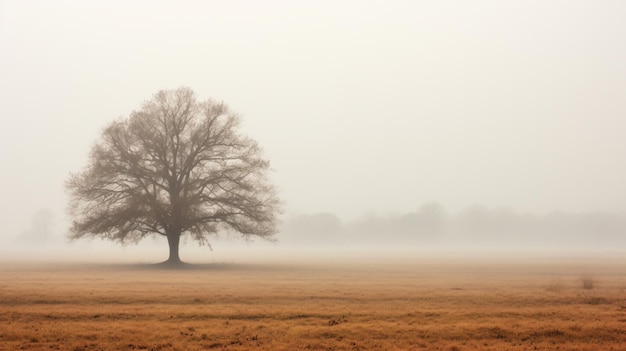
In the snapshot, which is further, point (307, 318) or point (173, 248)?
point (173, 248)

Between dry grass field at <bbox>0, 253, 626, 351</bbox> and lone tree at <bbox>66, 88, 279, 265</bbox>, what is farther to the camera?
lone tree at <bbox>66, 88, 279, 265</bbox>

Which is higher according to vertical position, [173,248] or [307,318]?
[173,248]

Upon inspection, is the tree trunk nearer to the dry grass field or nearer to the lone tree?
the lone tree

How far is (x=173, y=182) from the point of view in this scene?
4947 centimetres

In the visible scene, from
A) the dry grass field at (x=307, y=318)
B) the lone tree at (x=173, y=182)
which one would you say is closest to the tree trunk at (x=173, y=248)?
the lone tree at (x=173, y=182)

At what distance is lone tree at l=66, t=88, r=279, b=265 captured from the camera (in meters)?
47.3

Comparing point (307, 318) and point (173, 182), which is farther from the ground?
point (173, 182)

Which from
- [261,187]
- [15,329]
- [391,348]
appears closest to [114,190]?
[261,187]

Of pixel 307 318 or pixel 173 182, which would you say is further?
pixel 173 182

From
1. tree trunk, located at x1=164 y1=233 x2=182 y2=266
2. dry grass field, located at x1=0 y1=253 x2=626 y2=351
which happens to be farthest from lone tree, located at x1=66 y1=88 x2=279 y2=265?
dry grass field, located at x1=0 y1=253 x2=626 y2=351

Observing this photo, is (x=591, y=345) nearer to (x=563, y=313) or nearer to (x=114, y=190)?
(x=563, y=313)

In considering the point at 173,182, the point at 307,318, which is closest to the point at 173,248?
the point at 173,182

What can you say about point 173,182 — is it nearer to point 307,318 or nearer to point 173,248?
point 173,248

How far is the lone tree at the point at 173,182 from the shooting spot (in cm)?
4728
